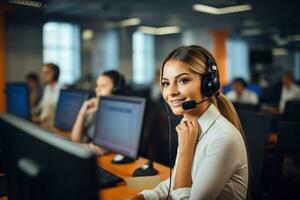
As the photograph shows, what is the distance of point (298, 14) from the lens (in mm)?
8867

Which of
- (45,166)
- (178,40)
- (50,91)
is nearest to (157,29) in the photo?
(178,40)

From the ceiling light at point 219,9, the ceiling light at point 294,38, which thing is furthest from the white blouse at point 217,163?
the ceiling light at point 294,38

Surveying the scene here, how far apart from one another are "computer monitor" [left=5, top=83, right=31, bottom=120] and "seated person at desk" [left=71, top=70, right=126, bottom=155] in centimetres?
83

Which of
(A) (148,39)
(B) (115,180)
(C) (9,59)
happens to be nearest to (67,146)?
(B) (115,180)

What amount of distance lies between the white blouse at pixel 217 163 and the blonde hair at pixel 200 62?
2.9 inches

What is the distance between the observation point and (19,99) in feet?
11.1

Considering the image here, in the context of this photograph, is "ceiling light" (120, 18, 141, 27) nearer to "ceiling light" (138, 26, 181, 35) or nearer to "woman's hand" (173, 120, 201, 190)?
"ceiling light" (138, 26, 181, 35)

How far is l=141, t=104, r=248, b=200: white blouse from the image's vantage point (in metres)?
1.16

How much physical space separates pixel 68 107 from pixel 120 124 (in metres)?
1.17

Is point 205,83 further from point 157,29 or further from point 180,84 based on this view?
point 157,29

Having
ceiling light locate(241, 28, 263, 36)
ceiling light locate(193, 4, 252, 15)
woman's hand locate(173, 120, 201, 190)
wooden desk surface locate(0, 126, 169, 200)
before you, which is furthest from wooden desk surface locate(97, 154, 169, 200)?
ceiling light locate(241, 28, 263, 36)

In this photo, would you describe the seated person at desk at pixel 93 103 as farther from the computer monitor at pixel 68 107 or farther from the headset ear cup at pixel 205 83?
the headset ear cup at pixel 205 83

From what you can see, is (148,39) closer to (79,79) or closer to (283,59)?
(79,79)

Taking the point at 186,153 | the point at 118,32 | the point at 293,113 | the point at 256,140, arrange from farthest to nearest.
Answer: the point at 118,32 → the point at 293,113 → the point at 256,140 → the point at 186,153
